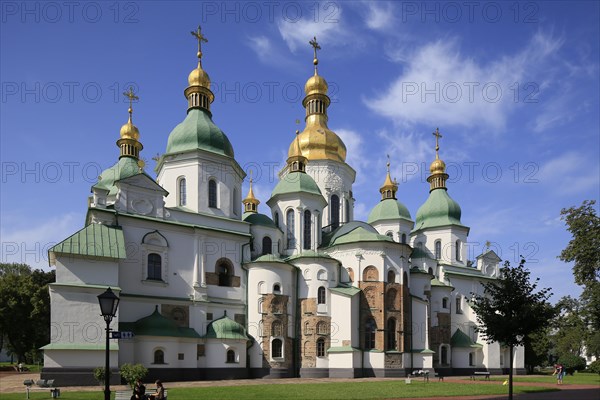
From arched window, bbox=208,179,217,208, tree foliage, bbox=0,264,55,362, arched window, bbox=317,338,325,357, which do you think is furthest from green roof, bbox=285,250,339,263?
tree foliage, bbox=0,264,55,362

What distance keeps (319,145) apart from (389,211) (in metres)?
10.2

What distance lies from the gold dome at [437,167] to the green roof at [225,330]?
30.1m

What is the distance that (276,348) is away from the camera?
119 feet

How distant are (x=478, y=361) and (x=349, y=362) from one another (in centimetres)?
1796

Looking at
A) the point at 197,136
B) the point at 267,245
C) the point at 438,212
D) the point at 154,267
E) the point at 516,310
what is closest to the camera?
the point at 516,310

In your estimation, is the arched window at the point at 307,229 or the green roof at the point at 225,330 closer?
the green roof at the point at 225,330

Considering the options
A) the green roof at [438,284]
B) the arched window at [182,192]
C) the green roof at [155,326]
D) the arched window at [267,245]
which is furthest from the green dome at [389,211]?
the green roof at [155,326]

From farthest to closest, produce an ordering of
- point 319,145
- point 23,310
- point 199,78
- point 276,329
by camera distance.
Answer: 1. point 319,145
2. point 23,310
3. point 199,78
4. point 276,329

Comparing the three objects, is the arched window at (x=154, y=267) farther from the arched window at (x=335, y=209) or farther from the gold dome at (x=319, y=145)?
the arched window at (x=335, y=209)

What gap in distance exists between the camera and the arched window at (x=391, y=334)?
1500 inches

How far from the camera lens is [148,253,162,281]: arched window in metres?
33.8

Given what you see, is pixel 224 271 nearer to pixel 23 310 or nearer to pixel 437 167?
pixel 23 310

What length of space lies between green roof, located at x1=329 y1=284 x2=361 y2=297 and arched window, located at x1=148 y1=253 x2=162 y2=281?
12735mm

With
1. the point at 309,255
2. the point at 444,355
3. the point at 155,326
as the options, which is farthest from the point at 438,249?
the point at 155,326
